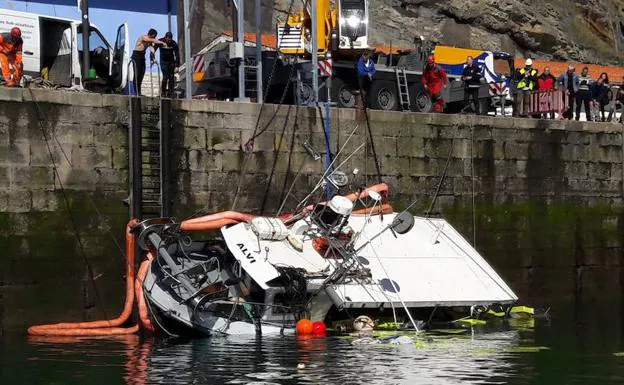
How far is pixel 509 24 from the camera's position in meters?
44.7

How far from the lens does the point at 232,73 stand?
23078 millimetres

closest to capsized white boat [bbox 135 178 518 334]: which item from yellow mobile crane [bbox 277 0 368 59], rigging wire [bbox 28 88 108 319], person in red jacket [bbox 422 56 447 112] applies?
rigging wire [bbox 28 88 108 319]

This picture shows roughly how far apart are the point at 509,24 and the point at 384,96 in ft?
70.4

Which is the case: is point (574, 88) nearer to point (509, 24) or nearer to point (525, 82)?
point (525, 82)

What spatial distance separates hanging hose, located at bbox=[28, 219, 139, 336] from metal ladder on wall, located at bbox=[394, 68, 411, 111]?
7.25m

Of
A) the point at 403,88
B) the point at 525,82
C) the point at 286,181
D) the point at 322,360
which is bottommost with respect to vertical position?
the point at 322,360

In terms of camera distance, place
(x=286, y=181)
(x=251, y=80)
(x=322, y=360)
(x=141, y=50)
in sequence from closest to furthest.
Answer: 1. (x=322, y=360)
2. (x=286, y=181)
3. (x=141, y=50)
4. (x=251, y=80)

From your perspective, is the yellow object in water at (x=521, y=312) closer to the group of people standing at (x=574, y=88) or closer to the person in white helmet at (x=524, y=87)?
the person in white helmet at (x=524, y=87)

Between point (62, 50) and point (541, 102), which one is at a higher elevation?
point (62, 50)

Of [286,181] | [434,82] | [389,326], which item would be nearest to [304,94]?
[286,181]

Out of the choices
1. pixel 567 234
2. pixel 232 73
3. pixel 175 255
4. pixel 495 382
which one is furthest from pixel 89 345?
pixel 567 234

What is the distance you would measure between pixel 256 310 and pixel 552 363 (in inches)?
162

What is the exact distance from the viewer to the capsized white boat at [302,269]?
17.5 m

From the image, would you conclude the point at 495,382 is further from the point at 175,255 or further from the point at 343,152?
the point at 343,152
